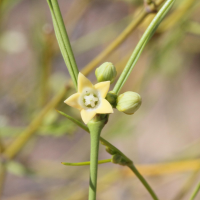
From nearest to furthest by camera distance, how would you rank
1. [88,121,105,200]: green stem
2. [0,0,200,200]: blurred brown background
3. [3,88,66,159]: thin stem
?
[88,121,105,200]: green stem
[3,88,66,159]: thin stem
[0,0,200,200]: blurred brown background

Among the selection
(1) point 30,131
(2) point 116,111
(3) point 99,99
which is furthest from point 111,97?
(2) point 116,111

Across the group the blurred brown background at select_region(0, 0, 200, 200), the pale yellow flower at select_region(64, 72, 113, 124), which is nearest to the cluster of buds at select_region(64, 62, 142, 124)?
the pale yellow flower at select_region(64, 72, 113, 124)

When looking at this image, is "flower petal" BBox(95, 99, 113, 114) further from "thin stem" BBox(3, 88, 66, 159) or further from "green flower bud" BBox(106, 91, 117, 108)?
"thin stem" BBox(3, 88, 66, 159)

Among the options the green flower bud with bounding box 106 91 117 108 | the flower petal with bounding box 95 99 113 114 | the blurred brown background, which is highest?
the flower petal with bounding box 95 99 113 114

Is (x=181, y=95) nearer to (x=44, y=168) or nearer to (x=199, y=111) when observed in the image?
(x=199, y=111)

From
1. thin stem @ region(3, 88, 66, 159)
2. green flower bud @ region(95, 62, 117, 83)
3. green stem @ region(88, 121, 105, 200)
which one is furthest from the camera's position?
thin stem @ region(3, 88, 66, 159)

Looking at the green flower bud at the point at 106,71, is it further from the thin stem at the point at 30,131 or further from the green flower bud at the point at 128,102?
the thin stem at the point at 30,131

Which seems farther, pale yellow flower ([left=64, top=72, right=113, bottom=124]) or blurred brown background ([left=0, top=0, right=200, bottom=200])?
blurred brown background ([left=0, top=0, right=200, bottom=200])
